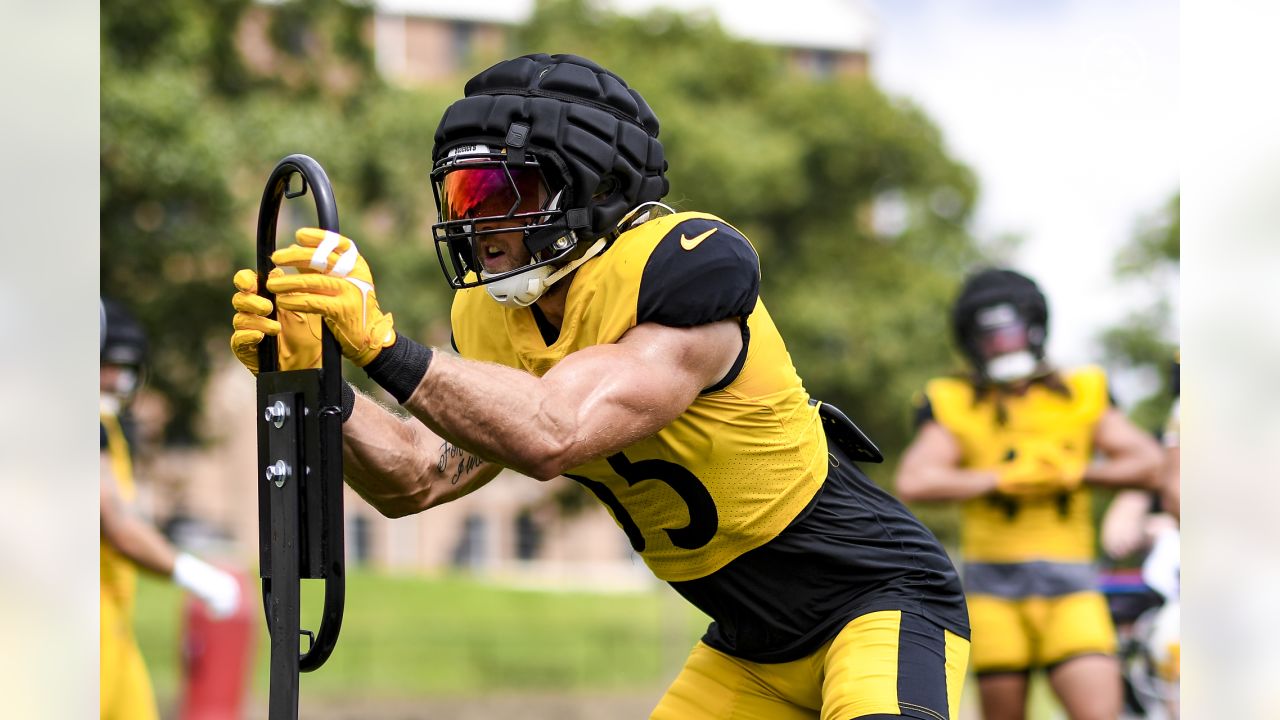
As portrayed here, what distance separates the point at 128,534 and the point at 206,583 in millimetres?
522

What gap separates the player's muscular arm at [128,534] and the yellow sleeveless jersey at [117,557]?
0.13 ft

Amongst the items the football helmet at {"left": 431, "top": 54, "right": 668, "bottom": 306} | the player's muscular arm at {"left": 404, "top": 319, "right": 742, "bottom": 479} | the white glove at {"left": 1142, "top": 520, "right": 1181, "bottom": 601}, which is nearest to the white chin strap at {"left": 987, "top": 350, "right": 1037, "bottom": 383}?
the white glove at {"left": 1142, "top": 520, "right": 1181, "bottom": 601}

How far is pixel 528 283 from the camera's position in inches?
126

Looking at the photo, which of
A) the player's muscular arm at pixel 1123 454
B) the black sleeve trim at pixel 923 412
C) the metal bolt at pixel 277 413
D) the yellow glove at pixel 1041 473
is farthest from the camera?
the black sleeve trim at pixel 923 412

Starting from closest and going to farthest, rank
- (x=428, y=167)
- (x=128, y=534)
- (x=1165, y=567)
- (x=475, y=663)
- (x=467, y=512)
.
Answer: (x=128, y=534) → (x=1165, y=567) → (x=428, y=167) → (x=475, y=663) → (x=467, y=512)

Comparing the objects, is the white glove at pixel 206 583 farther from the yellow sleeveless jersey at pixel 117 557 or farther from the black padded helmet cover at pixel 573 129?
the black padded helmet cover at pixel 573 129

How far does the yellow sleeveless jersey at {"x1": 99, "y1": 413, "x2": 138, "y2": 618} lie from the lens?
649 cm

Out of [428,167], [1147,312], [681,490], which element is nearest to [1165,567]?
[681,490]

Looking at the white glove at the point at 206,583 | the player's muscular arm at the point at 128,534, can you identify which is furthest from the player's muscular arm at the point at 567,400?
the white glove at the point at 206,583

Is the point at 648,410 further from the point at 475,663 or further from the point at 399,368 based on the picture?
the point at 475,663

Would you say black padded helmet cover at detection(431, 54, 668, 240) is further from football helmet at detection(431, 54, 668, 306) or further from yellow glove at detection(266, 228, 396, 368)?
yellow glove at detection(266, 228, 396, 368)

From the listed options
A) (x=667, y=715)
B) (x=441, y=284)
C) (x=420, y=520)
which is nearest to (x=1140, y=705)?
(x=667, y=715)

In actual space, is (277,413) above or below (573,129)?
below

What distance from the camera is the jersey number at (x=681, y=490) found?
10.8 feet
